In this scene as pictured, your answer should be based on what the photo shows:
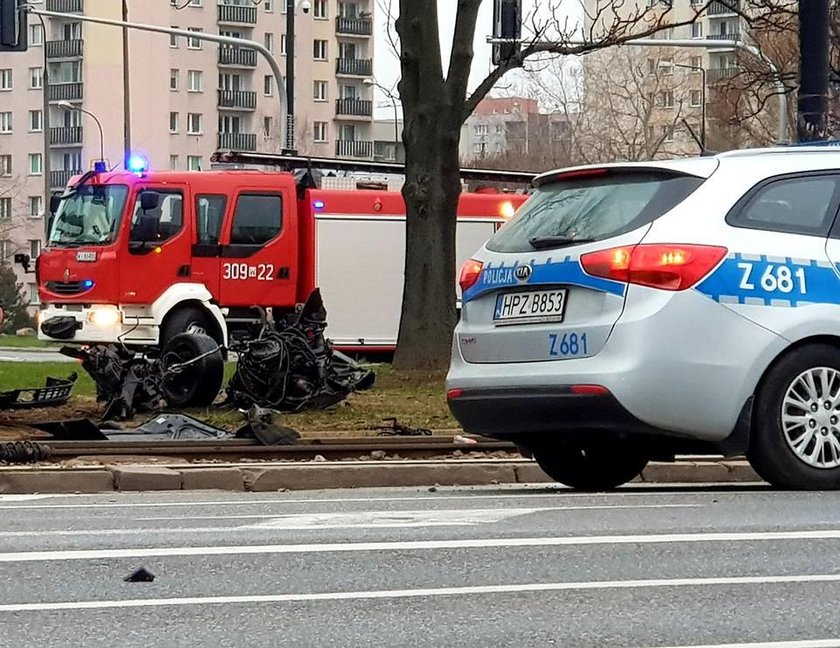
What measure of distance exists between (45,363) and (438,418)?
1156 centimetres

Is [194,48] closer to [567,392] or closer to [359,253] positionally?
[359,253]

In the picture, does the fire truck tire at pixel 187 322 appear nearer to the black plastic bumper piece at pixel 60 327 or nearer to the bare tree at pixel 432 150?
the black plastic bumper piece at pixel 60 327

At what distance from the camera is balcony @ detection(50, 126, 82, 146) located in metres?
96.8

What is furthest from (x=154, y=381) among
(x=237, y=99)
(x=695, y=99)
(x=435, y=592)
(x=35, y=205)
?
(x=237, y=99)

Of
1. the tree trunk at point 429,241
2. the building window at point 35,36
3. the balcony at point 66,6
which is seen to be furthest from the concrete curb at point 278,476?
the building window at point 35,36

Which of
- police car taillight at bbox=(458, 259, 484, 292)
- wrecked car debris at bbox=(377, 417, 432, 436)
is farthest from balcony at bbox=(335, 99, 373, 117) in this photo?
police car taillight at bbox=(458, 259, 484, 292)

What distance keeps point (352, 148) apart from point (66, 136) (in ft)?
64.3

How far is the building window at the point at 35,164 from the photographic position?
330ft

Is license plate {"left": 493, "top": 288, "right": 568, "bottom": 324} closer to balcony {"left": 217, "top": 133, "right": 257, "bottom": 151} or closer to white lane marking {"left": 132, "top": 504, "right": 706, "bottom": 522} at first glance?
white lane marking {"left": 132, "top": 504, "right": 706, "bottom": 522}

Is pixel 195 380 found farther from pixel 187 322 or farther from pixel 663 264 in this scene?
pixel 663 264

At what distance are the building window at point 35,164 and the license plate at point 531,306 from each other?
9320 cm

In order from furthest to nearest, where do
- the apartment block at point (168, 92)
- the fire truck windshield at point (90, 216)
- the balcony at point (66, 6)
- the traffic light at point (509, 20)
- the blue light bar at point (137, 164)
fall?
the apartment block at point (168, 92)
the balcony at point (66, 6)
the blue light bar at point (137, 164)
the fire truck windshield at point (90, 216)
the traffic light at point (509, 20)

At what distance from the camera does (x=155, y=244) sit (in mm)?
24703

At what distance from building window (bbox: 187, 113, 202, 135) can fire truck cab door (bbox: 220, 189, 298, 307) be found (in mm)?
74946
